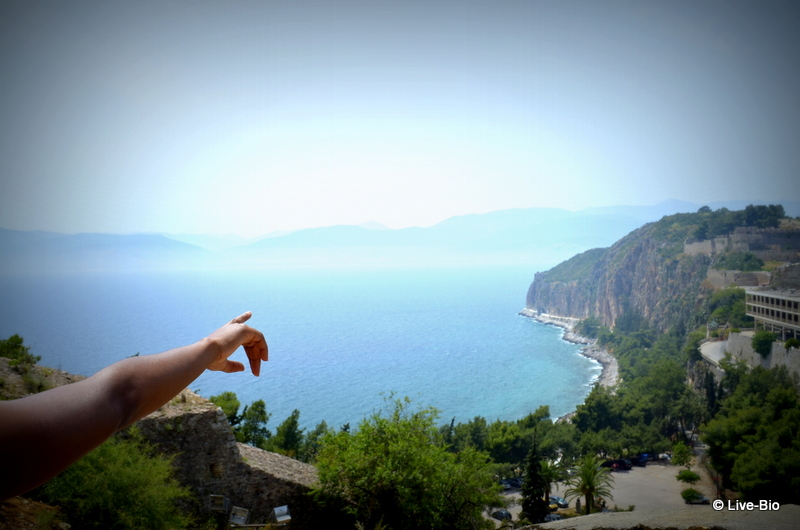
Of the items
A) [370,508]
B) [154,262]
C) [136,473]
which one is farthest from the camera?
[154,262]

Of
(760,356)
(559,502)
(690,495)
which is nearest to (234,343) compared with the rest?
(559,502)

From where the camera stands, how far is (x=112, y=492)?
6.39m

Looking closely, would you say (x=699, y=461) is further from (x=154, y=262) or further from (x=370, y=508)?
(x=154, y=262)

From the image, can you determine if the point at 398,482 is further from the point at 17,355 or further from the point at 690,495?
the point at 690,495

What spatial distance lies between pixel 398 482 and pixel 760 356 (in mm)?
22673

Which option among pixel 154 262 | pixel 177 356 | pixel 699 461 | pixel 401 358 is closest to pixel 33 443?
pixel 177 356

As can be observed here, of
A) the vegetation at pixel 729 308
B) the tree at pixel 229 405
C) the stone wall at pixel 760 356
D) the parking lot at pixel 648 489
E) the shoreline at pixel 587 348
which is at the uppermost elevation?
the vegetation at pixel 729 308

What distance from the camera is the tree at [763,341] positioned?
2075cm

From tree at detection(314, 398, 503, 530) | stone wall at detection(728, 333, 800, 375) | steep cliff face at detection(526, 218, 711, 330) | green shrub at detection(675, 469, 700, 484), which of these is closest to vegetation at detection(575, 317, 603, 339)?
steep cliff face at detection(526, 218, 711, 330)

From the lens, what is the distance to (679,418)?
1331 inches

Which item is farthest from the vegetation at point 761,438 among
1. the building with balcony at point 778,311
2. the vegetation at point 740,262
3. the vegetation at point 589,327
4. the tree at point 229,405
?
the vegetation at point 589,327

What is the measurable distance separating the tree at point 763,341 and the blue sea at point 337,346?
22075 mm

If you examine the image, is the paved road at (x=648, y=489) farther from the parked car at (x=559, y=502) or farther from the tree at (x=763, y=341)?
the tree at (x=763, y=341)

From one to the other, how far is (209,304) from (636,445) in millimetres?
100939
